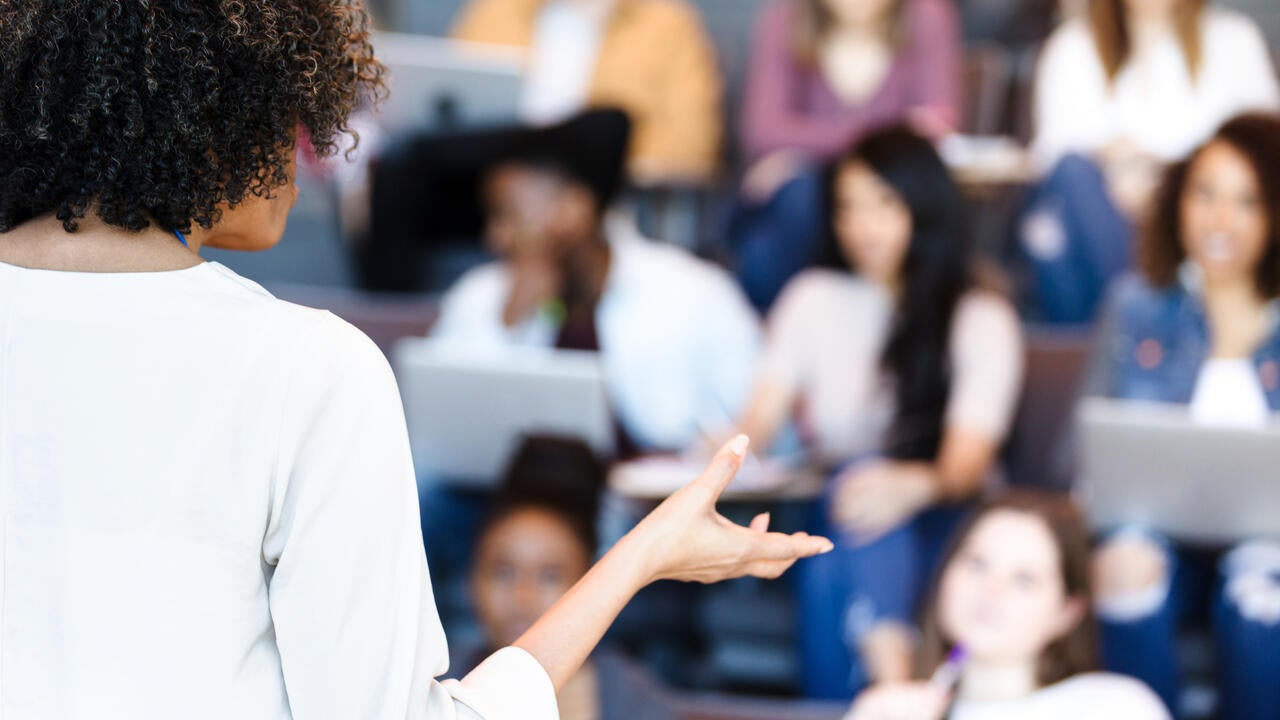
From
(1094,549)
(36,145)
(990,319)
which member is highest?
(36,145)

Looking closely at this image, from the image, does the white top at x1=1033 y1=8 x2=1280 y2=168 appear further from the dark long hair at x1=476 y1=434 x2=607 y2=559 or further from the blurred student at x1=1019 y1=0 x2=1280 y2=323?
the dark long hair at x1=476 y1=434 x2=607 y2=559

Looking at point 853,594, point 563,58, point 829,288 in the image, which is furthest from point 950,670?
point 563,58

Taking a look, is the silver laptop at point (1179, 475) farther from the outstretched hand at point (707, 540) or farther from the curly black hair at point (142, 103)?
the curly black hair at point (142, 103)

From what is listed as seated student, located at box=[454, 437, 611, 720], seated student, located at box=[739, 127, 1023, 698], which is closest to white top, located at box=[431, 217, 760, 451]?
seated student, located at box=[739, 127, 1023, 698]

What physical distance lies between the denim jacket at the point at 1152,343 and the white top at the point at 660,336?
601mm

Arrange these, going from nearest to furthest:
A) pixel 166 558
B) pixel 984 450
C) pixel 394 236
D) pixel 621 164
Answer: pixel 166 558 → pixel 984 450 → pixel 621 164 → pixel 394 236

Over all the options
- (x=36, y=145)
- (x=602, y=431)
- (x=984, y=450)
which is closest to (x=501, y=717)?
(x=36, y=145)

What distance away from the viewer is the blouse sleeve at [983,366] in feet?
6.84

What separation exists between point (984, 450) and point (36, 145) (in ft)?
5.51

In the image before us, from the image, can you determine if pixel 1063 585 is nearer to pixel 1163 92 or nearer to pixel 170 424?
pixel 1163 92

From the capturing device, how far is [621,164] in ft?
8.11

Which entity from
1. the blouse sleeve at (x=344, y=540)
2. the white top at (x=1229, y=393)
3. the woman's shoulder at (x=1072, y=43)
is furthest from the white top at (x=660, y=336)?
the blouse sleeve at (x=344, y=540)

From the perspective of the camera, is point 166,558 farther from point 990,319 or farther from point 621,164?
point 621,164

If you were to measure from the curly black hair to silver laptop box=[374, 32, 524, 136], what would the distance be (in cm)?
196
